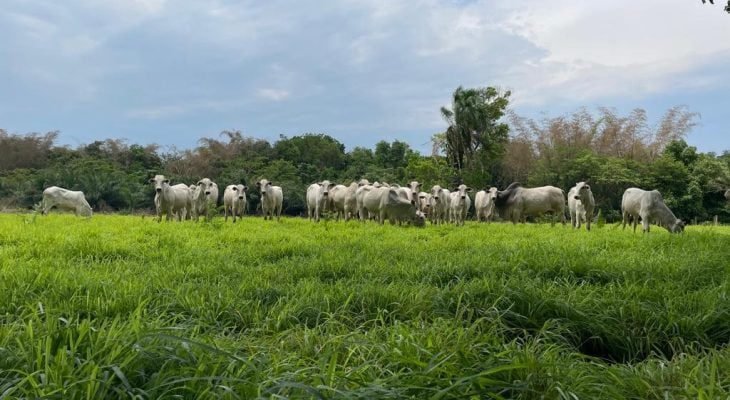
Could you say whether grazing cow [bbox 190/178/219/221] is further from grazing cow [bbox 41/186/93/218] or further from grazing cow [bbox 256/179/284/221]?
grazing cow [bbox 41/186/93/218]

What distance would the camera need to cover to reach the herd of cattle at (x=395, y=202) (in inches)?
520

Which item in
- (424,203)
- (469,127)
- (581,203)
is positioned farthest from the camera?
(469,127)

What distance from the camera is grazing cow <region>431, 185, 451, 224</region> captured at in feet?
56.3

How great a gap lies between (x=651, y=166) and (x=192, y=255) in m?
31.8

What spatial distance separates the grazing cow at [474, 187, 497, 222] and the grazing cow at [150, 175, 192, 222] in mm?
9817

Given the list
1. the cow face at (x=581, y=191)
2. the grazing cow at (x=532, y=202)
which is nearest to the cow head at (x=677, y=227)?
the cow face at (x=581, y=191)

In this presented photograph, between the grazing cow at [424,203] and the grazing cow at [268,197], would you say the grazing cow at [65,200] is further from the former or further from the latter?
the grazing cow at [424,203]

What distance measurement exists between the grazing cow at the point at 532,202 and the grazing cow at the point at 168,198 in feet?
33.1

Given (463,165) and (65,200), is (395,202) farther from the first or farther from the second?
(463,165)

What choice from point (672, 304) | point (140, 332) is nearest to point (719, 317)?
point (672, 304)

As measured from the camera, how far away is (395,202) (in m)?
13.2

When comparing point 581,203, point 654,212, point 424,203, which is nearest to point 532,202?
point 581,203

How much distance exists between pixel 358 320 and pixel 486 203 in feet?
52.7

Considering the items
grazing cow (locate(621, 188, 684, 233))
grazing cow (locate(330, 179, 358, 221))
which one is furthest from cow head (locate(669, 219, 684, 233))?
grazing cow (locate(330, 179, 358, 221))
